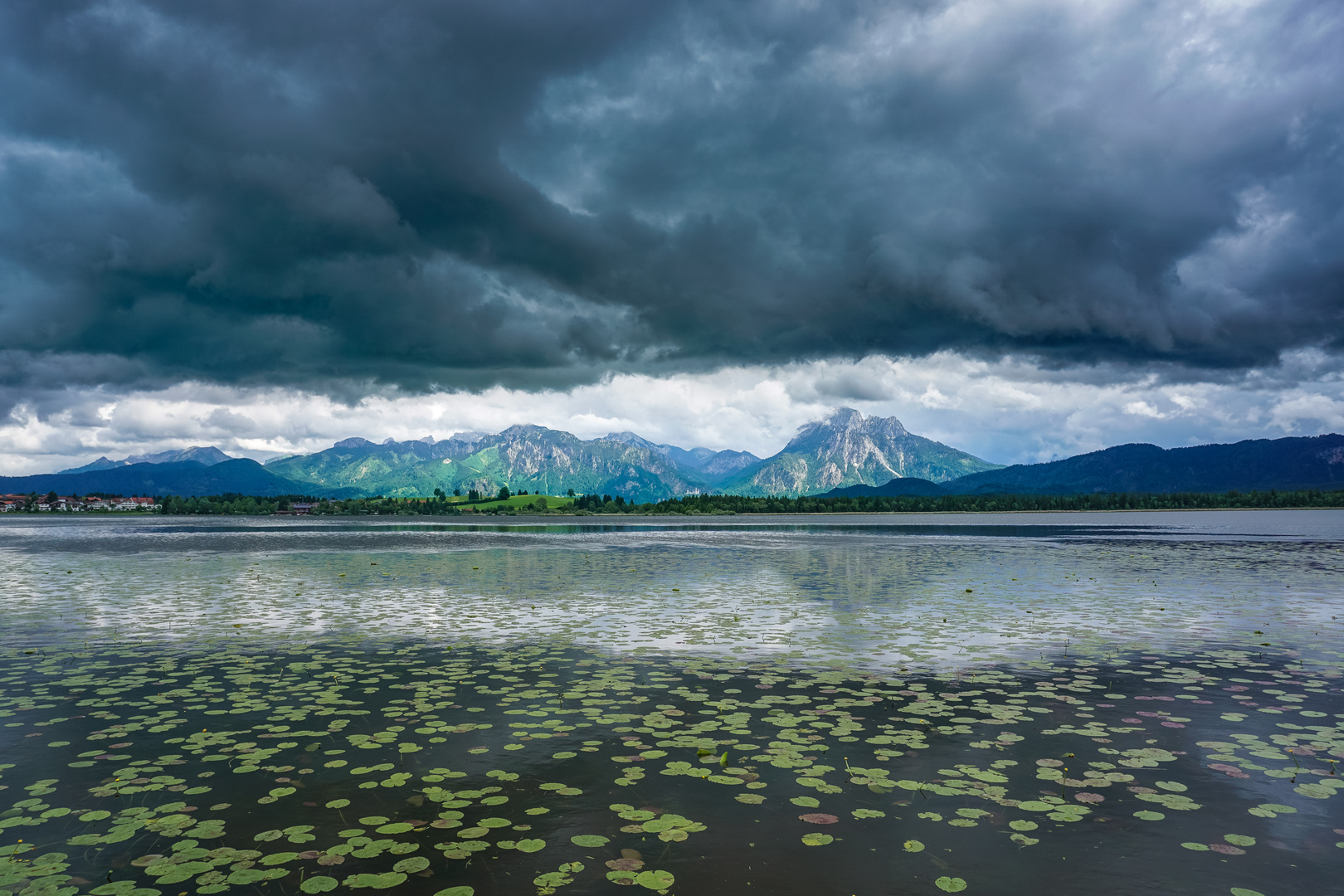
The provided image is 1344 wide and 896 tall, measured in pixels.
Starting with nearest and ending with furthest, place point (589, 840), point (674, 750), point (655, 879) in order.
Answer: point (655, 879)
point (589, 840)
point (674, 750)

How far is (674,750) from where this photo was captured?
17.2 m

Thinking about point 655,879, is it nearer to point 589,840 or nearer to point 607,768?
point 589,840

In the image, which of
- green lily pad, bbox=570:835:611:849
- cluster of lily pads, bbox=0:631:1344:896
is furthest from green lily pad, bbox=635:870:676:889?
green lily pad, bbox=570:835:611:849

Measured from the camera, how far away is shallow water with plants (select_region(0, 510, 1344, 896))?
11.6 metres

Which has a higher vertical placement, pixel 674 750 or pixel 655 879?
pixel 655 879

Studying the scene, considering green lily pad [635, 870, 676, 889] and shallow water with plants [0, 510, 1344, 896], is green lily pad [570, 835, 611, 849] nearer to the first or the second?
shallow water with plants [0, 510, 1344, 896]

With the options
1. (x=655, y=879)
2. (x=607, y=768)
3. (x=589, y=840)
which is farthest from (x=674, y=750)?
(x=655, y=879)

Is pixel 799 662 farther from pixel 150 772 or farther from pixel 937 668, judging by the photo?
pixel 150 772

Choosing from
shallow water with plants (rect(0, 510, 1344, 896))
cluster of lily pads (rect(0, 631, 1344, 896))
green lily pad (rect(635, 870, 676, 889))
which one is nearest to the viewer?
green lily pad (rect(635, 870, 676, 889))

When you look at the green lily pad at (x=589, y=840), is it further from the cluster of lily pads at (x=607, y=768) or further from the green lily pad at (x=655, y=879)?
the green lily pad at (x=655, y=879)

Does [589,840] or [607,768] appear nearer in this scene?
[589,840]

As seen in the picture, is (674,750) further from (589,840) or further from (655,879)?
(655,879)

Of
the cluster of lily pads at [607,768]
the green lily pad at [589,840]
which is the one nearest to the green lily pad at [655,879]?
the cluster of lily pads at [607,768]

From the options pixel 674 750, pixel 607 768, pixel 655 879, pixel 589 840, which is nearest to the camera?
pixel 655 879
